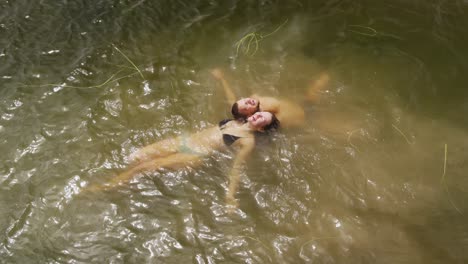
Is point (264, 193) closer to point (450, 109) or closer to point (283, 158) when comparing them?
point (283, 158)

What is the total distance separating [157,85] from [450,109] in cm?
321

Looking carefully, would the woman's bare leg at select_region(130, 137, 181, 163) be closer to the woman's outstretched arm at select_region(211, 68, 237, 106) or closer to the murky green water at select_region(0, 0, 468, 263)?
the murky green water at select_region(0, 0, 468, 263)

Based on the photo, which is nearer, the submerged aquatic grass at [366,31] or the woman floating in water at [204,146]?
the woman floating in water at [204,146]

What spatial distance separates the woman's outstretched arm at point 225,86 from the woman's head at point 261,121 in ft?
1.67

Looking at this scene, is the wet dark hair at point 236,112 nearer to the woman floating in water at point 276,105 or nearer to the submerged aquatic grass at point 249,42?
the woman floating in water at point 276,105

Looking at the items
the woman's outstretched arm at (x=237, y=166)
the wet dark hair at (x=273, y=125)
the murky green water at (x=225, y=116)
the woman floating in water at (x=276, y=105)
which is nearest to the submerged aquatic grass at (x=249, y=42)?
the murky green water at (x=225, y=116)

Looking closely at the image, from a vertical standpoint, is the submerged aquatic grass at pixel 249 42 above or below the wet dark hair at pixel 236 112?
above

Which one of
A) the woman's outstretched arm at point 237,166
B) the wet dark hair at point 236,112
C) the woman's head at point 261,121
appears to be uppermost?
the wet dark hair at point 236,112

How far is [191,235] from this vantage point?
11.0 feet

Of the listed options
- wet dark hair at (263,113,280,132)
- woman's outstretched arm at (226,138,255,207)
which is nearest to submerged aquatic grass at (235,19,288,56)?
wet dark hair at (263,113,280,132)

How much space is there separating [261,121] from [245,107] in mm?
231

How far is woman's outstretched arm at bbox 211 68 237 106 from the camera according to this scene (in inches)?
174

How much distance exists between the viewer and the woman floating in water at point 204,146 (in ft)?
12.4

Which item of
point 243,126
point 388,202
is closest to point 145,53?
point 243,126
